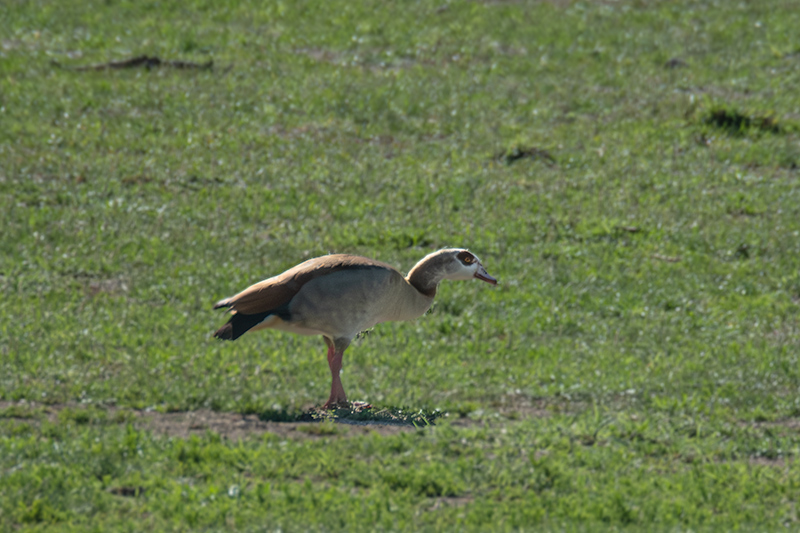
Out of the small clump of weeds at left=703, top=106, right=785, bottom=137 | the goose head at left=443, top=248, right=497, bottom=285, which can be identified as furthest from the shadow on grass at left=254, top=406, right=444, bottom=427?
the small clump of weeds at left=703, top=106, right=785, bottom=137

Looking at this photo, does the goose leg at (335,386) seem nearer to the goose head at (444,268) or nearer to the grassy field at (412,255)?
the grassy field at (412,255)

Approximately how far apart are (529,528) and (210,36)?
1877 centimetres

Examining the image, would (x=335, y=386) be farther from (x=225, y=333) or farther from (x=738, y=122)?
(x=738, y=122)

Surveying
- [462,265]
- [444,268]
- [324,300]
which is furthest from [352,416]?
[462,265]

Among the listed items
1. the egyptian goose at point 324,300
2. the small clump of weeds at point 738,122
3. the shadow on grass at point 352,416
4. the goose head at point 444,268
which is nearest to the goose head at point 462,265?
the goose head at point 444,268

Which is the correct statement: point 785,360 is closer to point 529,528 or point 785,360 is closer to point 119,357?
point 529,528

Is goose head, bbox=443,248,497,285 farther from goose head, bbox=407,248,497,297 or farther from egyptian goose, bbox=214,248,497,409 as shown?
egyptian goose, bbox=214,248,497,409

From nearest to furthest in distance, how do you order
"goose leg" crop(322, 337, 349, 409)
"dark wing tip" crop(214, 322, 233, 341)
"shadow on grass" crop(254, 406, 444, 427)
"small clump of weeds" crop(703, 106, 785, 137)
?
"dark wing tip" crop(214, 322, 233, 341), "shadow on grass" crop(254, 406, 444, 427), "goose leg" crop(322, 337, 349, 409), "small clump of weeds" crop(703, 106, 785, 137)

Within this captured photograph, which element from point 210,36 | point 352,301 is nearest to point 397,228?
point 352,301

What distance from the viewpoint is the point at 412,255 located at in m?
14.0

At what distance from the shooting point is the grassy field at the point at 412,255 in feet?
21.9

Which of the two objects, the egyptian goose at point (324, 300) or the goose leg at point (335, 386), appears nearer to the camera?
the egyptian goose at point (324, 300)

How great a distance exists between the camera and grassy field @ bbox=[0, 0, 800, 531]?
6680mm

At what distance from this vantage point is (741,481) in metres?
6.87
